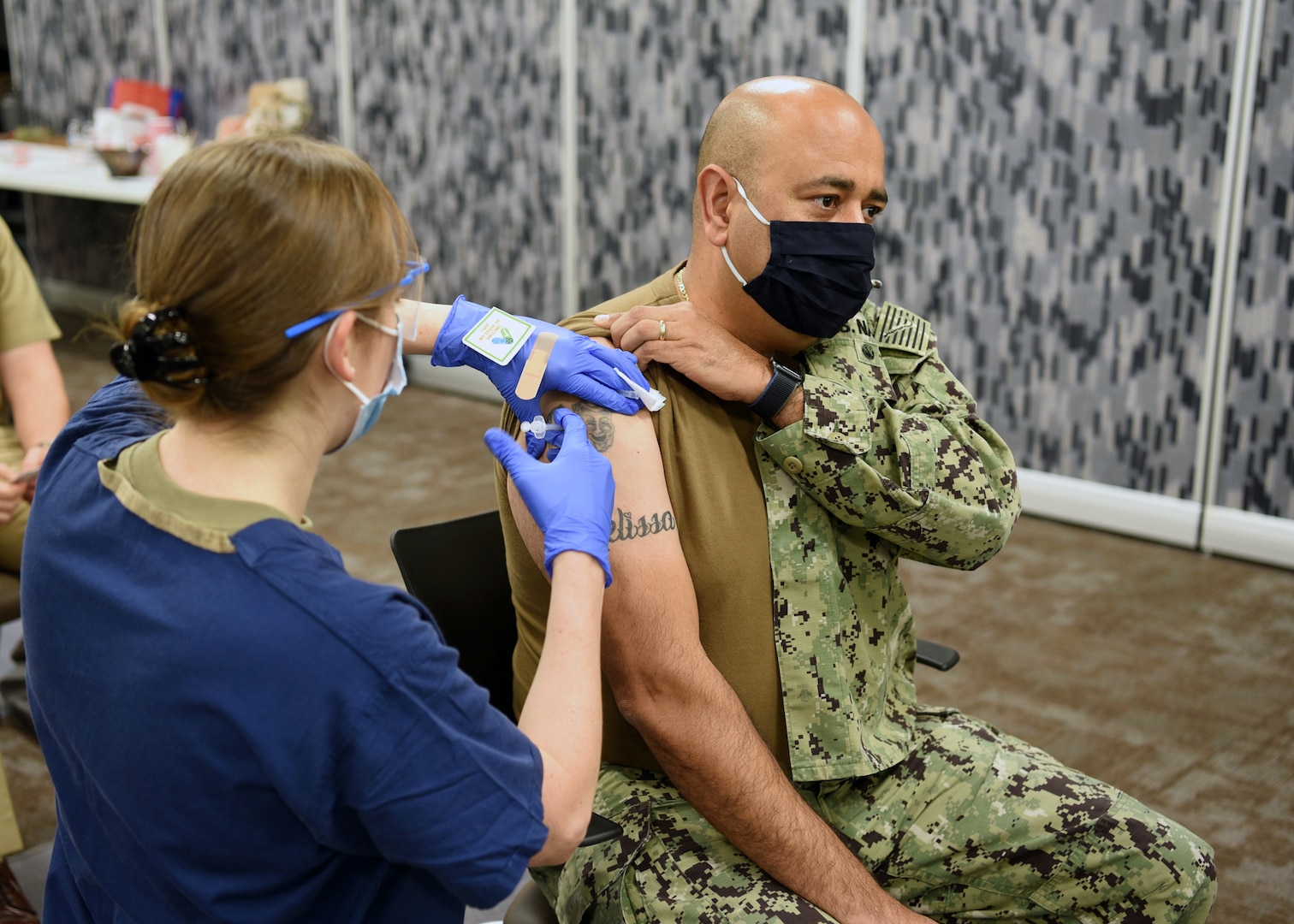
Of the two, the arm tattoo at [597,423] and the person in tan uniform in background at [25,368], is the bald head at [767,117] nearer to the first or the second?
the arm tattoo at [597,423]

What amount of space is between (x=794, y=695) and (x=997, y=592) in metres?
2.07

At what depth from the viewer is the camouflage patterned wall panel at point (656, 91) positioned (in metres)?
4.27

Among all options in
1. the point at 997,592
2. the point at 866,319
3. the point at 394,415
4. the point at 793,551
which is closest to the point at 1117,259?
the point at 997,592

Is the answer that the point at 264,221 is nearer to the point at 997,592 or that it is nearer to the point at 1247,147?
the point at 997,592

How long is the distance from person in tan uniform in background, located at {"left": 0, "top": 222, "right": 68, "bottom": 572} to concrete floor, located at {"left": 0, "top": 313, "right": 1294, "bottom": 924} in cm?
68

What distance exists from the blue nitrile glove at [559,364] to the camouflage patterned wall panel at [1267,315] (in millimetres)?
2609

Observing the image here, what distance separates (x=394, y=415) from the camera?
17.3 ft

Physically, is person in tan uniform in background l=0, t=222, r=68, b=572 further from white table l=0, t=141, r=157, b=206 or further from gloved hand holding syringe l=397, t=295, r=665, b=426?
white table l=0, t=141, r=157, b=206

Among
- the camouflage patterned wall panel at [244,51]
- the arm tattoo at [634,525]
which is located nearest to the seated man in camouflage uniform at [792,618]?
the arm tattoo at [634,525]

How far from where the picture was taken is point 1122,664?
304cm

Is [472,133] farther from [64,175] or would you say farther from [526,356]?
[526,356]

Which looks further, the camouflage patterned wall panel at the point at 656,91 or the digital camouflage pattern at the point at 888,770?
the camouflage patterned wall panel at the point at 656,91

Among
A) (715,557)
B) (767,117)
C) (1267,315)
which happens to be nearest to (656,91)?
(1267,315)

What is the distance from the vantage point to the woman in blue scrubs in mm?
917
